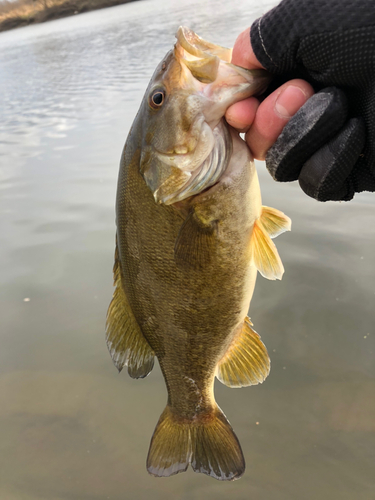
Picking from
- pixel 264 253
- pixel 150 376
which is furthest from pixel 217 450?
pixel 264 253

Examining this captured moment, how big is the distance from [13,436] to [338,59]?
2.94 metres

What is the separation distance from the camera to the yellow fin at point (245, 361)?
2332 mm

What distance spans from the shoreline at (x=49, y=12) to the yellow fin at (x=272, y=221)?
56.7 m

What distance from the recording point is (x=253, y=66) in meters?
1.66

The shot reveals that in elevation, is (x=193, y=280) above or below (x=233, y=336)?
above

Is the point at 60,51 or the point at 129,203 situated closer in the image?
the point at 129,203

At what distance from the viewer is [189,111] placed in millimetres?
1641

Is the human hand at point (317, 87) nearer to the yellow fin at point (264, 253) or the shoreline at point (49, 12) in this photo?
the yellow fin at point (264, 253)

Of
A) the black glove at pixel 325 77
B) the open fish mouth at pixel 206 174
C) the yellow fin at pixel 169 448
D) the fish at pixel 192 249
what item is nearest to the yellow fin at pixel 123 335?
the fish at pixel 192 249

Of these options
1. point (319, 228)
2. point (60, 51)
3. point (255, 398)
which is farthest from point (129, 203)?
point (60, 51)

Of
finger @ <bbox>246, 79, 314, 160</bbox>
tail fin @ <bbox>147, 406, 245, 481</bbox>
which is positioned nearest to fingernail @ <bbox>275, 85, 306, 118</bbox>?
finger @ <bbox>246, 79, 314, 160</bbox>

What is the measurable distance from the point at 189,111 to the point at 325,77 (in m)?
0.52

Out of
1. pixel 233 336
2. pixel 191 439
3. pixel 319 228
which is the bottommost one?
pixel 319 228

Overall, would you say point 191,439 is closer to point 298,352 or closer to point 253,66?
point 298,352
